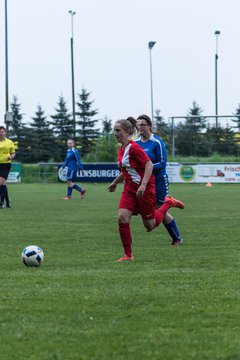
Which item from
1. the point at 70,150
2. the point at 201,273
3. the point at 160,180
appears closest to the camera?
the point at 201,273

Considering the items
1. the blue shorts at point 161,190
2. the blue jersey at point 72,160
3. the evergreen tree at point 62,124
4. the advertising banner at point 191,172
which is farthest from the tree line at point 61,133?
the blue shorts at point 161,190

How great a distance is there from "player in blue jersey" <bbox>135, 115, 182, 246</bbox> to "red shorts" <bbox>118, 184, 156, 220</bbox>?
1211 mm

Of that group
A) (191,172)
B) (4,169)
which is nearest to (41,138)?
(191,172)

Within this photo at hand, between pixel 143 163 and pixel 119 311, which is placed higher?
pixel 143 163

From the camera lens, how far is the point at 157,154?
31.9ft

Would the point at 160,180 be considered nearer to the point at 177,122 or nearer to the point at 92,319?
the point at 92,319

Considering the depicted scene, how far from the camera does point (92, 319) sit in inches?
202

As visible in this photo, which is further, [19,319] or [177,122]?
[177,122]

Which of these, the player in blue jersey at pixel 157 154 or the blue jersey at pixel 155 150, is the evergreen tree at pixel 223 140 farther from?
the blue jersey at pixel 155 150

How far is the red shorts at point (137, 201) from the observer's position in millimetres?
8398

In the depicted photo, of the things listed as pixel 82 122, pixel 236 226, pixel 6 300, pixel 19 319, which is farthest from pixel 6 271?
pixel 82 122

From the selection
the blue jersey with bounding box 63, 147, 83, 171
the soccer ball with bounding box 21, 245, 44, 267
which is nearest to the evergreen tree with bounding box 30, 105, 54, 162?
the blue jersey with bounding box 63, 147, 83, 171

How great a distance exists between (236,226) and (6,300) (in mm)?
7510

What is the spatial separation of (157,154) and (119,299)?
4.15 meters
